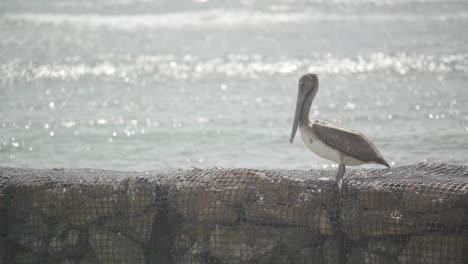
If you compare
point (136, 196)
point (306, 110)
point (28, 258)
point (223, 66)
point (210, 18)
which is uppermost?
point (210, 18)

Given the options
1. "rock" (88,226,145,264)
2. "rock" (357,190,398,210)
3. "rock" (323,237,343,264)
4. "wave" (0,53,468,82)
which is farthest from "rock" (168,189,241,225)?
"wave" (0,53,468,82)

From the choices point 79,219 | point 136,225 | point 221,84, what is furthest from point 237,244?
point 221,84

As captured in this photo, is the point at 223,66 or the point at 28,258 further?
the point at 223,66

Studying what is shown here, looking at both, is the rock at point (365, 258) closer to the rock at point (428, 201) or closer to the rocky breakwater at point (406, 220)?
the rocky breakwater at point (406, 220)

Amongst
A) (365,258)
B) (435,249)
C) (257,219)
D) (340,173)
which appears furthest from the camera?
(340,173)

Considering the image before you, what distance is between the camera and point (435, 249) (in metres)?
6.62

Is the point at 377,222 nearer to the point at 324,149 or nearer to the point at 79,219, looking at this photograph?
the point at 324,149

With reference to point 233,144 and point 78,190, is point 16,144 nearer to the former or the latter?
point 233,144

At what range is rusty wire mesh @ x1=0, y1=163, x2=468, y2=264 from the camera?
22.1 ft

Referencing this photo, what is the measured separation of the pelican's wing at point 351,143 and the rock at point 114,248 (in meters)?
2.14

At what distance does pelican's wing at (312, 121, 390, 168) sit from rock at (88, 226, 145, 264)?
2.14 metres

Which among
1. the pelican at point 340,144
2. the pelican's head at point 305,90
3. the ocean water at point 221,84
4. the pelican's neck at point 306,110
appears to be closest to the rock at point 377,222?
the pelican at point 340,144

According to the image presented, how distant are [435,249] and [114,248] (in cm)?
299

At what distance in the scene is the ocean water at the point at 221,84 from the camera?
12898 millimetres
